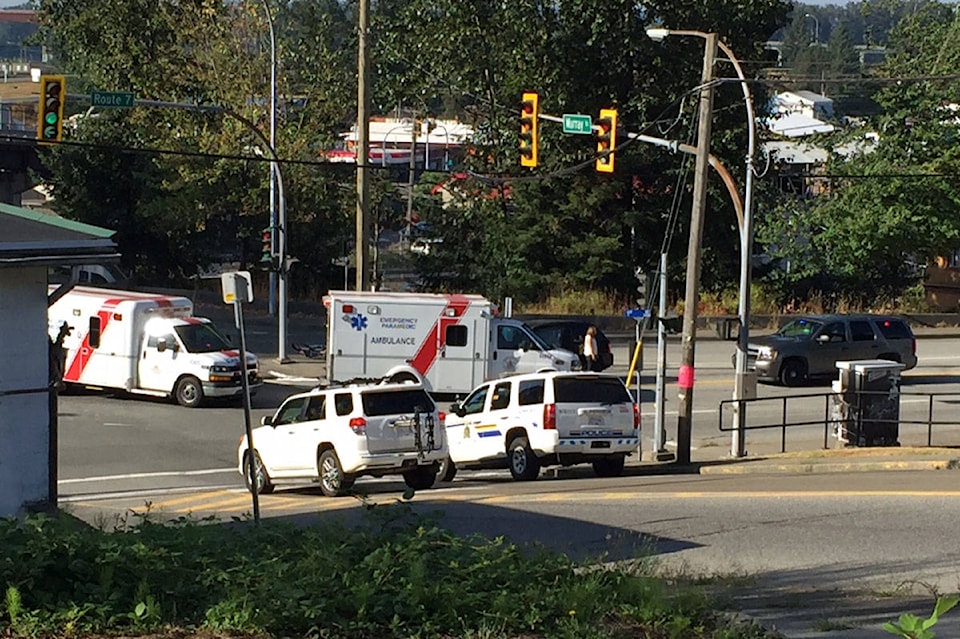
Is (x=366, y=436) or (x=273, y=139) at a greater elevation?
(x=273, y=139)

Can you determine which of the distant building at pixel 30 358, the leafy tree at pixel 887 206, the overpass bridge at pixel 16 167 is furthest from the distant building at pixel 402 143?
the distant building at pixel 30 358

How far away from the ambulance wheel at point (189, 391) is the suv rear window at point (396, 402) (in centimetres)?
1165

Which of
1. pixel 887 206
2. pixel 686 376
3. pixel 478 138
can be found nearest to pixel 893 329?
pixel 686 376

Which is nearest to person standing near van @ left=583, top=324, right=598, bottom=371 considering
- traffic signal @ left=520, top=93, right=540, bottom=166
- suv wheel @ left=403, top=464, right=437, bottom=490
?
traffic signal @ left=520, top=93, right=540, bottom=166

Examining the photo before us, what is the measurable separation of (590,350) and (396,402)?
12.6 metres

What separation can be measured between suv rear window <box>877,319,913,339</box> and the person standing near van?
830 cm

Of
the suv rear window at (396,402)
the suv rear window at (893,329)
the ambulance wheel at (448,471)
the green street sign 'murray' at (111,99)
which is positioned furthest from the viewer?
the suv rear window at (893,329)

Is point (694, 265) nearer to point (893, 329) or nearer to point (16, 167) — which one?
point (893, 329)

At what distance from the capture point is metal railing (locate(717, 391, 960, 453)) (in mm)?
25828

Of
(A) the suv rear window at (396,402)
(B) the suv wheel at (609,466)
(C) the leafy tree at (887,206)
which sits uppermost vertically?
(C) the leafy tree at (887,206)

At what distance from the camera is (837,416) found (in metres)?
27.1

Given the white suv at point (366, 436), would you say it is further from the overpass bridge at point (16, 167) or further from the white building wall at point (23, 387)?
the overpass bridge at point (16, 167)

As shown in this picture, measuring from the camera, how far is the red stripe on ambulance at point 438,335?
32500 millimetres

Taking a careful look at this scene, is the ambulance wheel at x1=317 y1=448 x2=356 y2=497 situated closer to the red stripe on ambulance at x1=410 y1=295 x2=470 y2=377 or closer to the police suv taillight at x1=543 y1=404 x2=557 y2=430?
the police suv taillight at x1=543 y1=404 x2=557 y2=430
